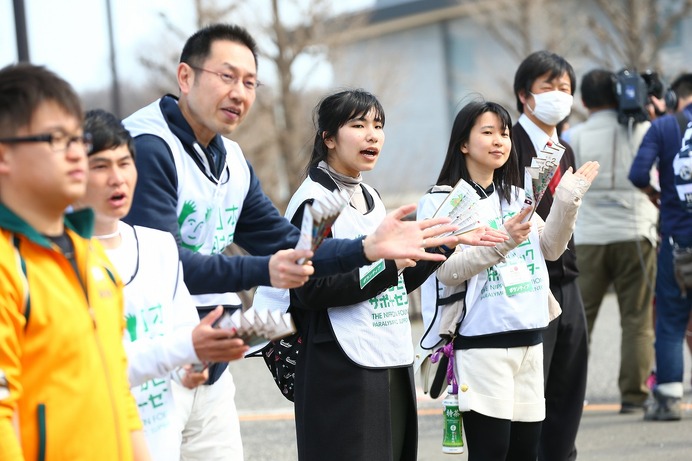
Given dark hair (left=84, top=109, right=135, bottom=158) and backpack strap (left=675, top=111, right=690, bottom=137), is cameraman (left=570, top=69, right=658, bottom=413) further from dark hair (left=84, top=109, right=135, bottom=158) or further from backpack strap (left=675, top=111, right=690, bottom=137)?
dark hair (left=84, top=109, right=135, bottom=158)

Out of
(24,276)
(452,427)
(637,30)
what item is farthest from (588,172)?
(637,30)

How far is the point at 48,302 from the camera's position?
2.44 m

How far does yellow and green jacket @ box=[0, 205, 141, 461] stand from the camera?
237 centimetres

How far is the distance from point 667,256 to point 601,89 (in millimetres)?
1264

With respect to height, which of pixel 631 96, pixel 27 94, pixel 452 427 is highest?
pixel 631 96

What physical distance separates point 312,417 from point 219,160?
3.52ft

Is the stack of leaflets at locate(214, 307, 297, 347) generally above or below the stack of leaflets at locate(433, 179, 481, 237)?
below

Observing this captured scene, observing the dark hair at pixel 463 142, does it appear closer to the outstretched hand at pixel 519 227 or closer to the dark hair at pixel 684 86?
the outstretched hand at pixel 519 227

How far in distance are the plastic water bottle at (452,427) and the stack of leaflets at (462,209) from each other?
0.99 m

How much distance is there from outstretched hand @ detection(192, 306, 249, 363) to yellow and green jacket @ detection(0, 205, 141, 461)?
0.26 metres

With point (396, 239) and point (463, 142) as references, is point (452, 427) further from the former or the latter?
point (396, 239)

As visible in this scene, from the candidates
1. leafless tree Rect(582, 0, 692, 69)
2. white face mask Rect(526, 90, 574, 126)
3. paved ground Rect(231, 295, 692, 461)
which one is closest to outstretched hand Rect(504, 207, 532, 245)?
white face mask Rect(526, 90, 574, 126)

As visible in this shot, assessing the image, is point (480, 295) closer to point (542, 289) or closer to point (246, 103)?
point (542, 289)

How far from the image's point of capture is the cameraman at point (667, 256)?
6.90 meters
